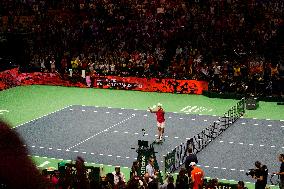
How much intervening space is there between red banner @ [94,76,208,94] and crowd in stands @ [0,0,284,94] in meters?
0.41

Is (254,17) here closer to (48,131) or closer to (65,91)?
(65,91)

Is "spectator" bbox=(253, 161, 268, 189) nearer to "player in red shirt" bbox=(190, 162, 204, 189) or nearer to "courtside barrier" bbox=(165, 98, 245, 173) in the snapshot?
"player in red shirt" bbox=(190, 162, 204, 189)

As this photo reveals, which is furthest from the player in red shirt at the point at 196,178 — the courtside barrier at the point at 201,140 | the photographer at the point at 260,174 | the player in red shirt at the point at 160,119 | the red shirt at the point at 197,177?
the player in red shirt at the point at 160,119

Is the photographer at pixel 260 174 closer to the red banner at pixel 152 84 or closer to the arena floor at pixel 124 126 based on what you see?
the arena floor at pixel 124 126

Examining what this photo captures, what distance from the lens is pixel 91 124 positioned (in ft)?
95.6

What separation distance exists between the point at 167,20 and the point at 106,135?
60.9 ft

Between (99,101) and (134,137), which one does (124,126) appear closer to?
(134,137)

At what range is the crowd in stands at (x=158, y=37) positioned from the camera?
3759 cm

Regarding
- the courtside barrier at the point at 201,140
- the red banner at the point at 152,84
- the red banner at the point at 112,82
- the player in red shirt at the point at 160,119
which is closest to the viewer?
the courtside barrier at the point at 201,140

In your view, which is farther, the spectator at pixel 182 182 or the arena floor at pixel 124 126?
the arena floor at pixel 124 126

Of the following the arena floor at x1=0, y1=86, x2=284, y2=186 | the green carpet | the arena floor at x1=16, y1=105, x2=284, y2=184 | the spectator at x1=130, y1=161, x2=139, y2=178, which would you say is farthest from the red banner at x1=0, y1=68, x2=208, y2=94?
the spectator at x1=130, y1=161, x2=139, y2=178

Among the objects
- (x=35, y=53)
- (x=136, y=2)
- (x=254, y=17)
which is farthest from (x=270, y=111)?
(x=35, y=53)

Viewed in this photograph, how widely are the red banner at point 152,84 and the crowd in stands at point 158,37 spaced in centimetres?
41

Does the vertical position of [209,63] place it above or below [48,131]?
above
